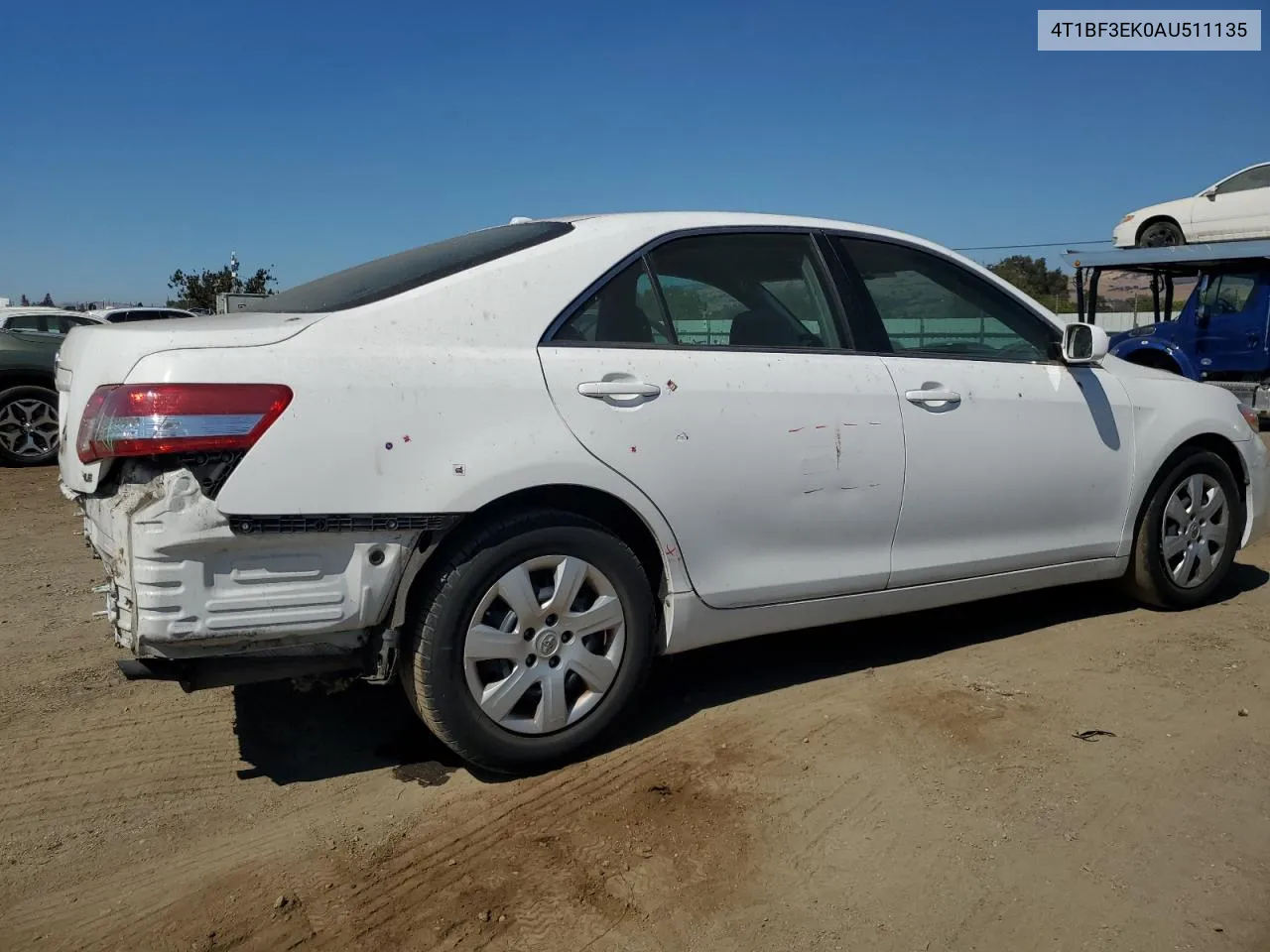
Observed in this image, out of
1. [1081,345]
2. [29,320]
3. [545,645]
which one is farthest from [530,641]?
[29,320]

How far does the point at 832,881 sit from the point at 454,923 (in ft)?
3.07

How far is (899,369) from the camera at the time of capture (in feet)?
12.1

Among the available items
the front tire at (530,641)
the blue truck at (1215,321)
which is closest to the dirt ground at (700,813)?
the front tire at (530,641)

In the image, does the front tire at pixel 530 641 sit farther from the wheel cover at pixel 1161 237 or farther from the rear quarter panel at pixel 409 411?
the wheel cover at pixel 1161 237

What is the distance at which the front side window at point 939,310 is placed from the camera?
3803 millimetres

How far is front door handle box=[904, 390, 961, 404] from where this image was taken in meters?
3.65

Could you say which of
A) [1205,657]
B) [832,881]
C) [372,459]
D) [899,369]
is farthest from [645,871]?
[1205,657]

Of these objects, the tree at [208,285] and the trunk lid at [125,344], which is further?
the tree at [208,285]

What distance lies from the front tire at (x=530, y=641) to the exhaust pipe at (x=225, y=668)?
26 cm

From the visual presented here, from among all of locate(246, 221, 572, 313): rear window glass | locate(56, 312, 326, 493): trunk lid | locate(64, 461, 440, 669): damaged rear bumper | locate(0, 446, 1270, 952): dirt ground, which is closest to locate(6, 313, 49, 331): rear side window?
locate(0, 446, 1270, 952): dirt ground

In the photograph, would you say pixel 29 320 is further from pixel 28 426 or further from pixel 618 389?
pixel 618 389

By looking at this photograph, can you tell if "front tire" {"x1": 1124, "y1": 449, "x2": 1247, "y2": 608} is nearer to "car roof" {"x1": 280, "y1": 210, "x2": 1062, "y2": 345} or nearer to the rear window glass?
"car roof" {"x1": 280, "y1": 210, "x2": 1062, "y2": 345}

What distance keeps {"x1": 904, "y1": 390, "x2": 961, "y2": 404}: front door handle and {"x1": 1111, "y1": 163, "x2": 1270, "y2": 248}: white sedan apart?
39.4ft

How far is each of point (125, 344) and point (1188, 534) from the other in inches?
171
